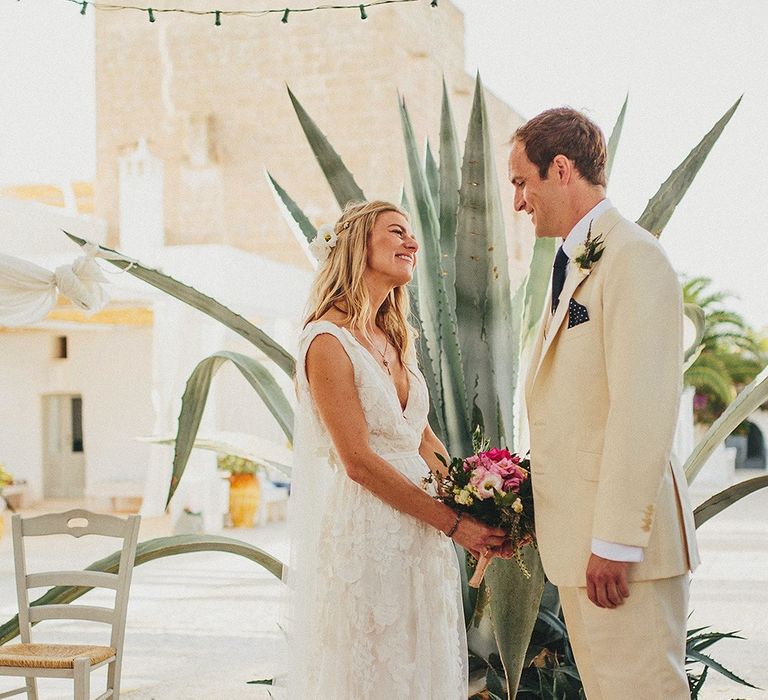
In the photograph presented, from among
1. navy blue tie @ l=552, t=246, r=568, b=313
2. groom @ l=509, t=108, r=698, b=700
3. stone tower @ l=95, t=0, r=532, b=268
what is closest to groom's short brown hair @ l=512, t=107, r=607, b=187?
groom @ l=509, t=108, r=698, b=700

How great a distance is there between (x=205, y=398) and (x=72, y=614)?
883 mm

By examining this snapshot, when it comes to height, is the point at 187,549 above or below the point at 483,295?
below

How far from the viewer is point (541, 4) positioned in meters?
17.3

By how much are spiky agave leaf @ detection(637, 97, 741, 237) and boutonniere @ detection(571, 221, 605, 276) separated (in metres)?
1.19

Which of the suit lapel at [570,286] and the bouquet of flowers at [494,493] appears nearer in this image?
the suit lapel at [570,286]

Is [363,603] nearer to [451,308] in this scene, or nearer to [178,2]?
[451,308]

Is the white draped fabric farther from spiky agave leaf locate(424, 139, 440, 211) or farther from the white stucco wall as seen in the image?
the white stucco wall

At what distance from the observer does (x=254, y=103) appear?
16906 millimetres

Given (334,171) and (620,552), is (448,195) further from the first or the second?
(620,552)

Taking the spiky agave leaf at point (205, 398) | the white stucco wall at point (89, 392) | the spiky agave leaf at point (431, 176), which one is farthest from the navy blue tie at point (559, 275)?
the white stucco wall at point (89, 392)

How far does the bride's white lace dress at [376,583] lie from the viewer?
211 centimetres

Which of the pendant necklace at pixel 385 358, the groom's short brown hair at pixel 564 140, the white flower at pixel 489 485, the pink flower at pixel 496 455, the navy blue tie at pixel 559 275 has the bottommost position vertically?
the white flower at pixel 489 485

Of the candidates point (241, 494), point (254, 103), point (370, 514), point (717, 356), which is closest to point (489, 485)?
point (370, 514)

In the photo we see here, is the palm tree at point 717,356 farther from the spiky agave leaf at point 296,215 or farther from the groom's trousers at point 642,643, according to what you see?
the groom's trousers at point 642,643
